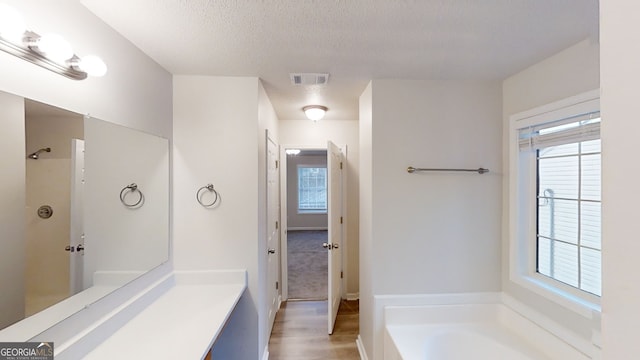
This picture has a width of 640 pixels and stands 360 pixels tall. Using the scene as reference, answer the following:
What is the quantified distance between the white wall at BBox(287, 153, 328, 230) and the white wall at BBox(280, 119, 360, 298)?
463 cm

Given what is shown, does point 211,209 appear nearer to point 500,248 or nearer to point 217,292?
point 217,292

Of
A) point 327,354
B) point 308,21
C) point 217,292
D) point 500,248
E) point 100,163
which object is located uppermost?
point 308,21

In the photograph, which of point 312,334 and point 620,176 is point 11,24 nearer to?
point 620,176

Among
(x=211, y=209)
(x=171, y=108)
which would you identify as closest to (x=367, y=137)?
(x=211, y=209)

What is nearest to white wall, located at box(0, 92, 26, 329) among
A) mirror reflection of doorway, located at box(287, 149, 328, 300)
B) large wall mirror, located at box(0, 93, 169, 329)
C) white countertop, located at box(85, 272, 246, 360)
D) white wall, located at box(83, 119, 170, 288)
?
large wall mirror, located at box(0, 93, 169, 329)

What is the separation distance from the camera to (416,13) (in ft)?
4.30

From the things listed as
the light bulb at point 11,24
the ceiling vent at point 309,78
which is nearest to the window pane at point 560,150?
the ceiling vent at point 309,78

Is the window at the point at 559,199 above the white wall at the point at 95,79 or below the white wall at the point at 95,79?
below

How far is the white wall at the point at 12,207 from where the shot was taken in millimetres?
940

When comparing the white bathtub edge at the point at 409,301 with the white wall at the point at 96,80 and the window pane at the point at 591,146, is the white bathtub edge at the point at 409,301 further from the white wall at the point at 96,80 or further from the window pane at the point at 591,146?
the white wall at the point at 96,80

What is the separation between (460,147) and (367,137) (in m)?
0.73

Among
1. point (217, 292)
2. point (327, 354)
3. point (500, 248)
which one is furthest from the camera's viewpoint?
point (327, 354)

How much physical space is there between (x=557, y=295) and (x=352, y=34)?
2.04 m

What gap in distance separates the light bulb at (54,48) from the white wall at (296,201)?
7.03 meters
